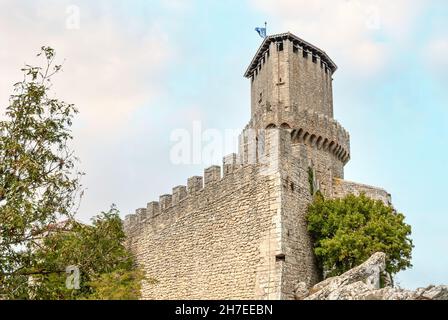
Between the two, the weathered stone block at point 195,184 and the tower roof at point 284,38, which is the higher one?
the tower roof at point 284,38

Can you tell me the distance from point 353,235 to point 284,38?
567 inches

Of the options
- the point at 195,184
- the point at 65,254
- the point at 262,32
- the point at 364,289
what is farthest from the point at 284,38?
the point at 65,254

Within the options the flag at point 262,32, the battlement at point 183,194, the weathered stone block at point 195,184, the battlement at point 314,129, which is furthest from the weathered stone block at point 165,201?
the flag at point 262,32

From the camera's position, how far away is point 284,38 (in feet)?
113

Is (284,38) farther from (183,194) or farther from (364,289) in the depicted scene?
(364,289)

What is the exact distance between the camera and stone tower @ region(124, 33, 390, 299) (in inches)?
861

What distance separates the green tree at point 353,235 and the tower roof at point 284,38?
1258 cm

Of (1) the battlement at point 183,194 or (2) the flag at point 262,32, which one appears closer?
(1) the battlement at point 183,194

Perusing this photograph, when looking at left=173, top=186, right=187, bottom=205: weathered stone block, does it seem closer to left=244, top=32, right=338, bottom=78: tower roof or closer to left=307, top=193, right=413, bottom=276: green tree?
left=307, top=193, right=413, bottom=276: green tree

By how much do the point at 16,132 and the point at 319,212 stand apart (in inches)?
452


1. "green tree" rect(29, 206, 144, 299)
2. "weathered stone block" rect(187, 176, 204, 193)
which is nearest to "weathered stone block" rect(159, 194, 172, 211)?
"weathered stone block" rect(187, 176, 204, 193)

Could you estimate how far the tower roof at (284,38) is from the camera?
34344 millimetres

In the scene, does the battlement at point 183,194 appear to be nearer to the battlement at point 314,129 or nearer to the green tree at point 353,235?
the green tree at point 353,235
